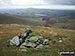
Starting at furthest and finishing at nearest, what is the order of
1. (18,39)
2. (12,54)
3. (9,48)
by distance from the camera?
(18,39)
(9,48)
(12,54)

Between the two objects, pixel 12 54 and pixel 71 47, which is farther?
pixel 71 47

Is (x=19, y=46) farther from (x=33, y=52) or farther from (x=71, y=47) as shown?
(x=71, y=47)

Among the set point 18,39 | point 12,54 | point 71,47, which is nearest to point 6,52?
point 12,54

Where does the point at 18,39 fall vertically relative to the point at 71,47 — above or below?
above

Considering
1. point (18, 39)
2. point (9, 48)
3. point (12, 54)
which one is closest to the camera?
point (12, 54)

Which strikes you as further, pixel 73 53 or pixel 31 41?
pixel 31 41

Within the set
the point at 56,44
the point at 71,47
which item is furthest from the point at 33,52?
the point at 71,47

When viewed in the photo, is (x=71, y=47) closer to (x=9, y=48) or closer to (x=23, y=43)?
(x=23, y=43)

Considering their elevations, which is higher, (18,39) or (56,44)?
(18,39)
